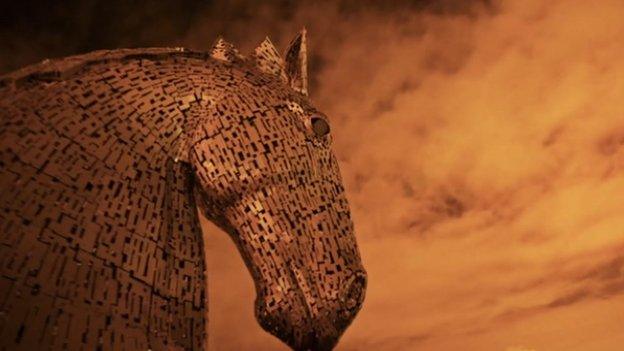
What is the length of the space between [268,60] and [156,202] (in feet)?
1.85

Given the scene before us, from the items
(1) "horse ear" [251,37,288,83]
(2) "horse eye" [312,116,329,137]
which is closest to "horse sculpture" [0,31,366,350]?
(2) "horse eye" [312,116,329,137]

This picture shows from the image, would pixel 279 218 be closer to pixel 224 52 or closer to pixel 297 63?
pixel 224 52

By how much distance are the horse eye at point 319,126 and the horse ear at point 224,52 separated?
0.78 feet

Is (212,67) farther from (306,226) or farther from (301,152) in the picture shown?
(306,226)

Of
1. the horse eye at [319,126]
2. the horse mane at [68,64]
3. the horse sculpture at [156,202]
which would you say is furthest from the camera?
the horse eye at [319,126]

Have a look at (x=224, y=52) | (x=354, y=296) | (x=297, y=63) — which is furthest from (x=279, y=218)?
(x=297, y=63)

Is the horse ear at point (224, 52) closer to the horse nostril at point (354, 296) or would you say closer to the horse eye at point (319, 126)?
the horse eye at point (319, 126)

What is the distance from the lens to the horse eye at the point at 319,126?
117 centimetres

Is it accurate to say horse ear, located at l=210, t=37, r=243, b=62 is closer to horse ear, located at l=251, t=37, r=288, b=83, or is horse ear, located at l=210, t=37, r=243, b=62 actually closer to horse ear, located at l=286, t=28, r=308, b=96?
horse ear, located at l=251, t=37, r=288, b=83

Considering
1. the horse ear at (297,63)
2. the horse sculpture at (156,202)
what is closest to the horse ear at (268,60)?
the horse ear at (297,63)

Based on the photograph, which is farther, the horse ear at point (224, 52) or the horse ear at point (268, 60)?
the horse ear at point (268, 60)

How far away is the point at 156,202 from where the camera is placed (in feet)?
3.01

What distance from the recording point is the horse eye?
1175 millimetres

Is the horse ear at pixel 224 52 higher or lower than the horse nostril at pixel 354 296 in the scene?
higher
